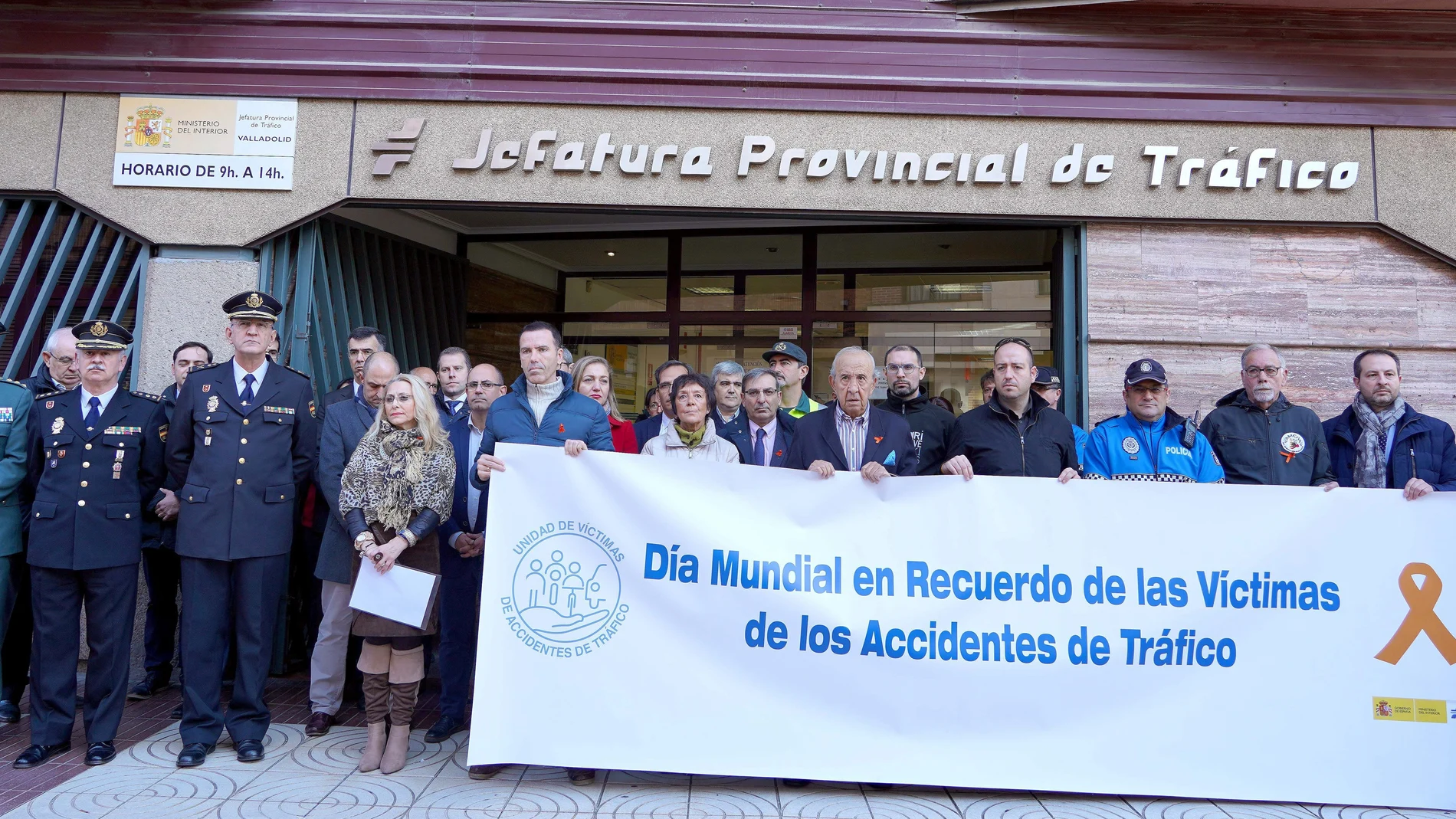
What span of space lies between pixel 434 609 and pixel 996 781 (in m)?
2.46

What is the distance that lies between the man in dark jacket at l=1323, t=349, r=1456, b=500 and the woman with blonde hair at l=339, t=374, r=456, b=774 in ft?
15.1

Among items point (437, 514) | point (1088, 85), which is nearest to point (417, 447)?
point (437, 514)

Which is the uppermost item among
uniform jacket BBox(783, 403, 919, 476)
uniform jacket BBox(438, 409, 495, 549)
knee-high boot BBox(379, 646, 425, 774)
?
uniform jacket BBox(783, 403, 919, 476)

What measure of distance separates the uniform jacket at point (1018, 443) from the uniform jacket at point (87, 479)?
3804 millimetres

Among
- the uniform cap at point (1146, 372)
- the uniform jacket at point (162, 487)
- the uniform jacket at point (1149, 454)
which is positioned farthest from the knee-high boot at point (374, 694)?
the uniform cap at point (1146, 372)

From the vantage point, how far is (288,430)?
4.33 m

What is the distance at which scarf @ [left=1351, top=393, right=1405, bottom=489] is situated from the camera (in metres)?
4.75

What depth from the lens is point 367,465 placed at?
400cm

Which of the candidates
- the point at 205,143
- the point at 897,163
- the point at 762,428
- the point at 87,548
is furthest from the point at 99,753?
the point at 897,163

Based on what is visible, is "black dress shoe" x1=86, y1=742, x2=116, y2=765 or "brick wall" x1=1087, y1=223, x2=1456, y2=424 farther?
"brick wall" x1=1087, y1=223, x2=1456, y2=424

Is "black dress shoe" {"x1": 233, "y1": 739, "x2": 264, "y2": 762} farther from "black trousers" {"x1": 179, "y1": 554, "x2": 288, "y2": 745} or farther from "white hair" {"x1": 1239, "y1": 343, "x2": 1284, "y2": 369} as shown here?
"white hair" {"x1": 1239, "y1": 343, "x2": 1284, "y2": 369}

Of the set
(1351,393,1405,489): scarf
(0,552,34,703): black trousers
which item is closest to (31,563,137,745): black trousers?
(0,552,34,703): black trousers

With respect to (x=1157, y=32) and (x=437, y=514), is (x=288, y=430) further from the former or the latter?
(x=1157, y=32)

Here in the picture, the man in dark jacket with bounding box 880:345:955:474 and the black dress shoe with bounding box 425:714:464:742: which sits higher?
the man in dark jacket with bounding box 880:345:955:474
